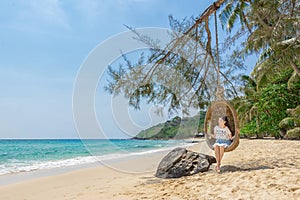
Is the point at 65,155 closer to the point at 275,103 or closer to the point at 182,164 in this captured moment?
the point at 275,103

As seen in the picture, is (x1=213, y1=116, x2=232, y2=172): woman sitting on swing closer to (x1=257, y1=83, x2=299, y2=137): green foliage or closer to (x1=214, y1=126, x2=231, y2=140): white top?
(x1=214, y1=126, x2=231, y2=140): white top

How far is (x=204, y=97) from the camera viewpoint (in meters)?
4.86

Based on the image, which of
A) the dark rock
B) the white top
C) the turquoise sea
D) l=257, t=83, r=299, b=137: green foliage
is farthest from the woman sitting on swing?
l=257, t=83, r=299, b=137: green foliage

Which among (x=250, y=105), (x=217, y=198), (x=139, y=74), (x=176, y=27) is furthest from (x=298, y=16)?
(x=250, y=105)

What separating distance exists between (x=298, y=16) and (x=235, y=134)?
77.0 inches

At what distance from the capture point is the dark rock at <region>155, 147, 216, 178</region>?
14.2 ft

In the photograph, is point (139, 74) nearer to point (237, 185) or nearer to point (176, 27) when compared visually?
point (176, 27)

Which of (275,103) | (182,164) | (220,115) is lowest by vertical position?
(182,164)

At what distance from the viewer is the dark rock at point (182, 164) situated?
4.34 m

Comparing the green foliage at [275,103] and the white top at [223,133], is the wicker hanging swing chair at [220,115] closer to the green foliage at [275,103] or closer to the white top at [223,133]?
the white top at [223,133]

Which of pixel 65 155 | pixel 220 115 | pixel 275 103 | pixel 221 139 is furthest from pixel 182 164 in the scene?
pixel 65 155

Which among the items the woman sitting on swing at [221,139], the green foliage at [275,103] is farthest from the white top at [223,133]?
the green foliage at [275,103]

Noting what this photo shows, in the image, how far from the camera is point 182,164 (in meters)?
4.42

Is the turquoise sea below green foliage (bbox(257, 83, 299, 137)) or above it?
below
